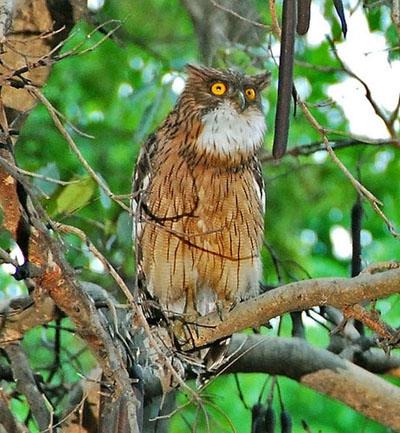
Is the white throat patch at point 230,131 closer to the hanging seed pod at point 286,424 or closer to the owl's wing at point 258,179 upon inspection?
the owl's wing at point 258,179

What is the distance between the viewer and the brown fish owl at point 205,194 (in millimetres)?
3408

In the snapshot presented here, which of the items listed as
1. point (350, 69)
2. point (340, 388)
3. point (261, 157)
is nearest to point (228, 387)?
point (261, 157)

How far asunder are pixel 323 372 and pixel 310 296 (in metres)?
1.07

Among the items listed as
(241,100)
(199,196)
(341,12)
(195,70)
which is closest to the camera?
(341,12)

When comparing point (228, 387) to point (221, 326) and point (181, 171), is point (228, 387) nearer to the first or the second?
point (181, 171)

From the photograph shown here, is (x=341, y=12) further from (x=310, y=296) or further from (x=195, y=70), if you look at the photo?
(x=195, y=70)

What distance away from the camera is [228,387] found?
19.8 feet

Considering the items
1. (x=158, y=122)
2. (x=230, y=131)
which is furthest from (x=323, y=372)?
(x=158, y=122)

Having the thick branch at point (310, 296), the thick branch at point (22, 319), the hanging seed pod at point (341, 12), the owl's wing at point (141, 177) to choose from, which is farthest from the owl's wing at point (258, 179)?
the hanging seed pod at point (341, 12)

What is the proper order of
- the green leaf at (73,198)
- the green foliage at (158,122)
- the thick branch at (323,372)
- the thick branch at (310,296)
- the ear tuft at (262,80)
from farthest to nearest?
the green foliage at (158,122)
the ear tuft at (262,80)
the thick branch at (323,372)
the green leaf at (73,198)
the thick branch at (310,296)

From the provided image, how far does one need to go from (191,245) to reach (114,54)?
2647mm

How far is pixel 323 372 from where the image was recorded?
326 centimetres

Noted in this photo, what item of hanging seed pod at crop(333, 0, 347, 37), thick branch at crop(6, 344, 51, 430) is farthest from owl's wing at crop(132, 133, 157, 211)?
hanging seed pod at crop(333, 0, 347, 37)

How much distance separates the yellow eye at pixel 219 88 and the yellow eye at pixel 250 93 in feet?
0.27
